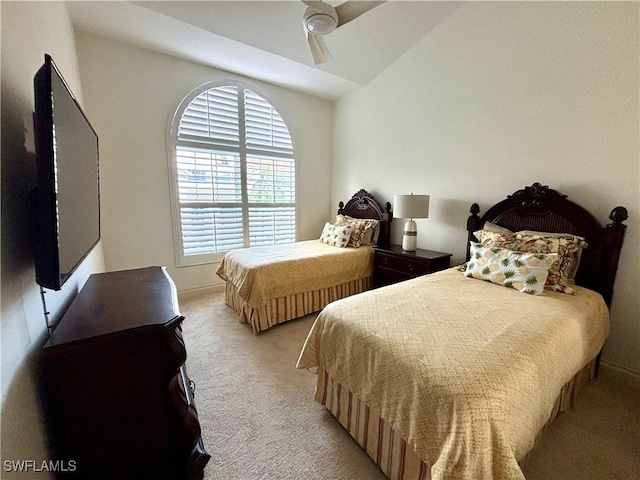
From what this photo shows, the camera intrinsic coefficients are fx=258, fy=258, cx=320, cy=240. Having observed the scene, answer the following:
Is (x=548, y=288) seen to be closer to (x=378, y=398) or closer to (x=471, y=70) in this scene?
(x=378, y=398)

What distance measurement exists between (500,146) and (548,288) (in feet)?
4.43

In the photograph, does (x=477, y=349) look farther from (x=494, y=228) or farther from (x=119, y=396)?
(x=494, y=228)

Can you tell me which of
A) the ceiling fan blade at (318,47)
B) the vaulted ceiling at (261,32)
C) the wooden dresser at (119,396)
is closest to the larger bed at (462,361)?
the wooden dresser at (119,396)

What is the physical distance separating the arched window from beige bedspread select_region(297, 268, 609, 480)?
2366 mm

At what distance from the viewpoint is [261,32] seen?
2.45 m

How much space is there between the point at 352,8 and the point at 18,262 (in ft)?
7.47

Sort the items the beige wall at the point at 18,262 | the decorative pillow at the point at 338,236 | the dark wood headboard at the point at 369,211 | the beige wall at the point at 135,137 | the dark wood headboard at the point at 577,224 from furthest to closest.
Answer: the dark wood headboard at the point at 369,211, the decorative pillow at the point at 338,236, the beige wall at the point at 135,137, the dark wood headboard at the point at 577,224, the beige wall at the point at 18,262

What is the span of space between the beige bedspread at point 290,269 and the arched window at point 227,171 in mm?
665

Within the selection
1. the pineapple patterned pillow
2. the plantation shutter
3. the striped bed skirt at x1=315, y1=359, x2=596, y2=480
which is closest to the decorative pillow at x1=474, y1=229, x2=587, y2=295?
the pineapple patterned pillow

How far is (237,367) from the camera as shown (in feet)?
6.53

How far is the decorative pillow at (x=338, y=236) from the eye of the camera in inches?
127

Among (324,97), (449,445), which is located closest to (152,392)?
(449,445)

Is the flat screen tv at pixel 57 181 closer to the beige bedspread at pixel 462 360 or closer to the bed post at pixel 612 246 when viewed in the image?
Result: the beige bedspread at pixel 462 360

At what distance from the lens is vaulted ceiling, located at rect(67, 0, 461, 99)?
7.10ft
